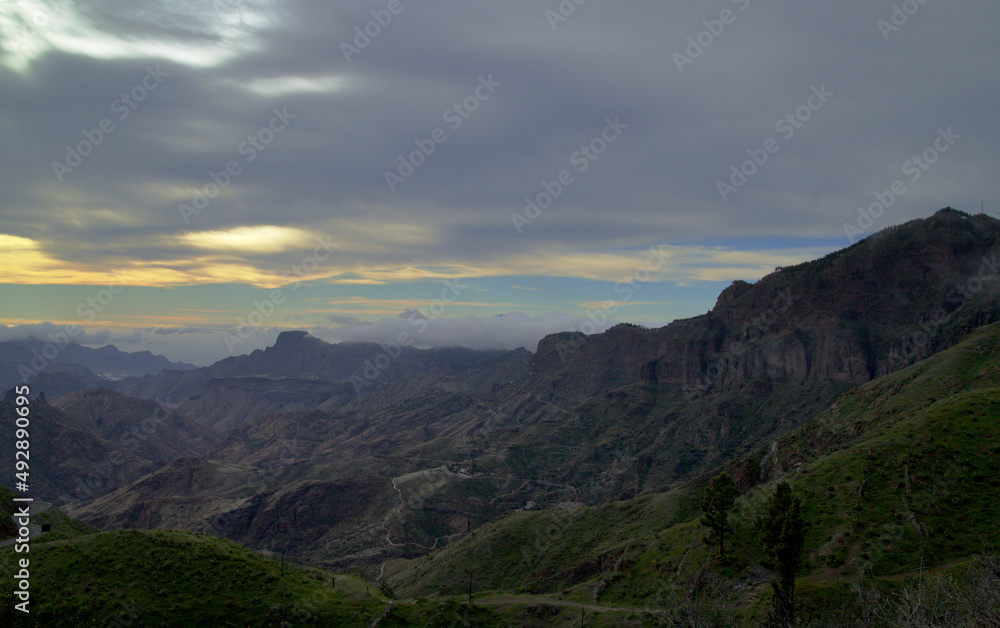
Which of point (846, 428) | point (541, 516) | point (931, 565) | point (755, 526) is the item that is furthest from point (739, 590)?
point (541, 516)

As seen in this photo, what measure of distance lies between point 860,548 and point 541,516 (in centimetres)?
8949

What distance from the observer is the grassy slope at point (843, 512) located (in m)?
62.3

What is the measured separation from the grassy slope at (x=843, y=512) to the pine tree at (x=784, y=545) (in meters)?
8.59

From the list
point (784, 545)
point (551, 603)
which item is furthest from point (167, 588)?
point (784, 545)

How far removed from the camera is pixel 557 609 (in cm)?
7331

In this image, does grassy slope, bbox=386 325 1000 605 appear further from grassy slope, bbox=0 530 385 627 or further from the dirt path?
grassy slope, bbox=0 530 385 627

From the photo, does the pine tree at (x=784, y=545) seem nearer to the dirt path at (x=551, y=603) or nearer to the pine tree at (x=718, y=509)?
the pine tree at (x=718, y=509)

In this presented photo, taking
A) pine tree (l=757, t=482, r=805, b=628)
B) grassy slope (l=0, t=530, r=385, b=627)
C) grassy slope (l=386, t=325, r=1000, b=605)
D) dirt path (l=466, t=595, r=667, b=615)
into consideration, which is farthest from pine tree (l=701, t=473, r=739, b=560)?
grassy slope (l=0, t=530, r=385, b=627)

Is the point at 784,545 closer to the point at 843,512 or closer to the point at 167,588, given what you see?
the point at 843,512

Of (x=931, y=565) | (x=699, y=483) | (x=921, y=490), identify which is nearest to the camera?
(x=931, y=565)

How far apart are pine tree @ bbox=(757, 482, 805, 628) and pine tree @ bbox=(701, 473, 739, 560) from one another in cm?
1284

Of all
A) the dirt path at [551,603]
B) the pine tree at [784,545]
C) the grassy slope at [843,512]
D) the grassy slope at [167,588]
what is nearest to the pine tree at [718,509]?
the grassy slope at [843,512]

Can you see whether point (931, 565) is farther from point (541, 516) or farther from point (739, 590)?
point (541, 516)

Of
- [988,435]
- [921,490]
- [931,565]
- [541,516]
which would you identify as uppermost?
[988,435]
